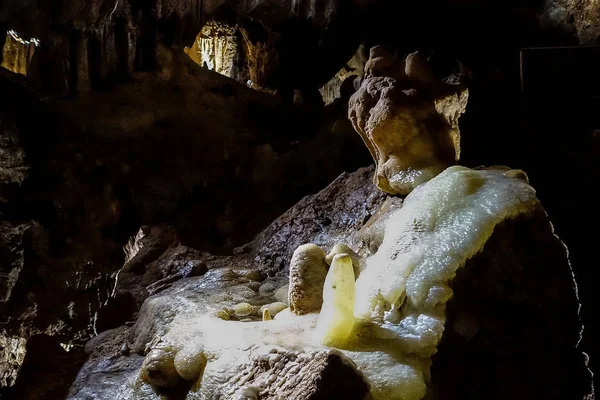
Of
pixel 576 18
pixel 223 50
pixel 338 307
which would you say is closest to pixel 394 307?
pixel 338 307

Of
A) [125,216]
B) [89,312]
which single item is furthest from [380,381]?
[125,216]

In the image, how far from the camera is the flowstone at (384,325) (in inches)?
111

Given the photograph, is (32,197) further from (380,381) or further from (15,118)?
(380,381)

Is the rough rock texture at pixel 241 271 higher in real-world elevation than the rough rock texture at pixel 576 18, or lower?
lower

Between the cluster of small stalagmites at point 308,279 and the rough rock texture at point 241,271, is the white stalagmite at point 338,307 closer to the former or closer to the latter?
the cluster of small stalagmites at point 308,279

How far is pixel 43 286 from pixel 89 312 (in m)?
0.78

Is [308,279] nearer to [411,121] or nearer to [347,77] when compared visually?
[411,121]

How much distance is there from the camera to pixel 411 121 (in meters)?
4.48

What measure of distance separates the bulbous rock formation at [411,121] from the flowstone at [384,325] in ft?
1.31

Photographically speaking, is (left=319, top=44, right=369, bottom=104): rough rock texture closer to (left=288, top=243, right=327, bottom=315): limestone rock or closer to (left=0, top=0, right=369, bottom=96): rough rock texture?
(left=0, top=0, right=369, bottom=96): rough rock texture

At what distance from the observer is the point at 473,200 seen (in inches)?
144

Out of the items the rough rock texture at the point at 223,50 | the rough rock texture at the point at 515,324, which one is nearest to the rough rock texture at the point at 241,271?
the rough rock texture at the point at 515,324

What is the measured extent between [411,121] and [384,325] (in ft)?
6.27

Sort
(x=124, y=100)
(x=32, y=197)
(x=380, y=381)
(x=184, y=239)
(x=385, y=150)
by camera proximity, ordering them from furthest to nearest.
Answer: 1. (x=124, y=100)
2. (x=184, y=239)
3. (x=32, y=197)
4. (x=385, y=150)
5. (x=380, y=381)
